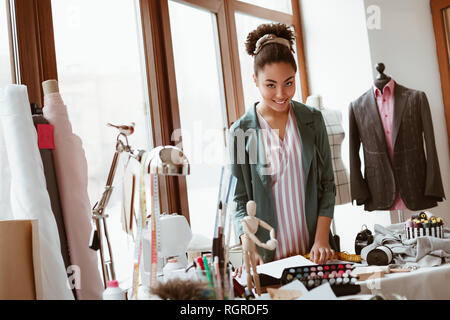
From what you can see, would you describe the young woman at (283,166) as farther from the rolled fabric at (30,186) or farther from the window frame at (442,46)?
the window frame at (442,46)

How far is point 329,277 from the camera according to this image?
960 millimetres

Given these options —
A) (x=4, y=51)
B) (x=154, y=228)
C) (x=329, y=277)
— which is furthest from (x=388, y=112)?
(x=154, y=228)

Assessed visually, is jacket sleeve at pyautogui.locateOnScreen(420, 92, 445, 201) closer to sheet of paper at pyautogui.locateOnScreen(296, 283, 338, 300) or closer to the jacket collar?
the jacket collar

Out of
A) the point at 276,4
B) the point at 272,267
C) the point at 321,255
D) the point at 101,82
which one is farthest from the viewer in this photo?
the point at 276,4

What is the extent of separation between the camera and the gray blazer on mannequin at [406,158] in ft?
8.77

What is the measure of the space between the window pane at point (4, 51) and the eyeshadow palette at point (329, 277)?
142 cm

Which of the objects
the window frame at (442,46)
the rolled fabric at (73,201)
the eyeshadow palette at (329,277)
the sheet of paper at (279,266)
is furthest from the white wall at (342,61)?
the rolled fabric at (73,201)

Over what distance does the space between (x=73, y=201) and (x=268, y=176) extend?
2.35 feet

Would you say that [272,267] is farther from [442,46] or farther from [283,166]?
[442,46]

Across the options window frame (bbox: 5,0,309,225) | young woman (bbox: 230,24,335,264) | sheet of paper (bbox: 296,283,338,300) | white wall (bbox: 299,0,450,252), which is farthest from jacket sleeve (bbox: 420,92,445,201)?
sheet of paper (bbox: 296,283,338,300)

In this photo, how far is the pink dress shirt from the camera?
2.74m

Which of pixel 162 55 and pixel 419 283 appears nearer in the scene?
pixel 419 283

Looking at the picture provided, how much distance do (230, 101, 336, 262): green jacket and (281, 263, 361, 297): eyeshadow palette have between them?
549 millimetres

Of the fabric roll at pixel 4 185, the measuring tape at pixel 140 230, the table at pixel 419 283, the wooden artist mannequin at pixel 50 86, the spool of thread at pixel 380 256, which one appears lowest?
the table at pixel 419 283
